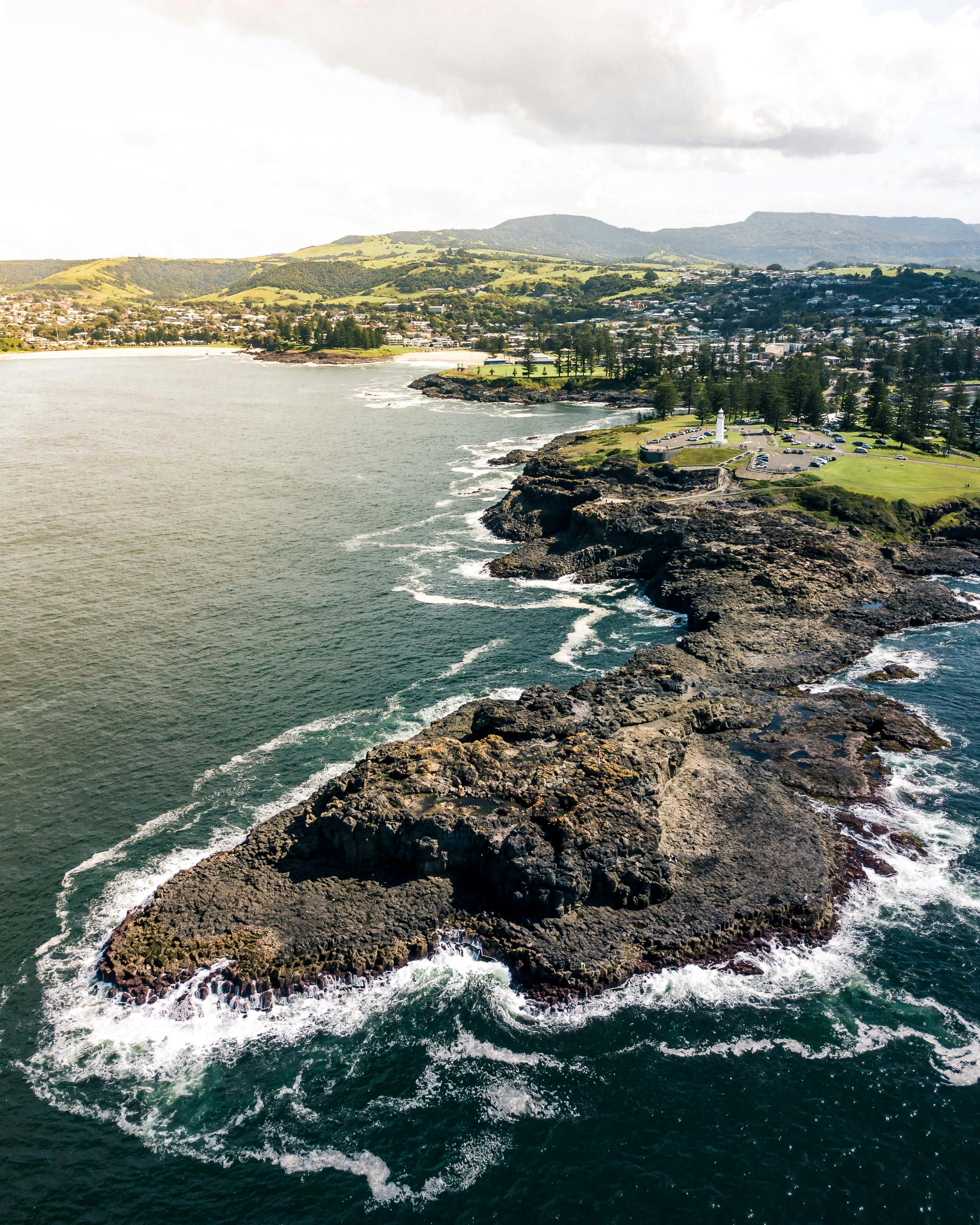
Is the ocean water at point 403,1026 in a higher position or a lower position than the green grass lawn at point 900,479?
lower

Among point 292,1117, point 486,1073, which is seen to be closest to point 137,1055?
point 292,1117

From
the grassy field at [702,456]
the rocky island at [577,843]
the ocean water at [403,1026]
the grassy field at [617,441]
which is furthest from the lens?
the grassy field at [617,441]

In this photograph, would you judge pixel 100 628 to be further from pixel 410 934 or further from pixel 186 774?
pixel 410 934

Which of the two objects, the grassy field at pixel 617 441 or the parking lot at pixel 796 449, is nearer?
the parking lot at pixel 796 449

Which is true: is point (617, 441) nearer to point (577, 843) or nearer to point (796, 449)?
point (796, 449)

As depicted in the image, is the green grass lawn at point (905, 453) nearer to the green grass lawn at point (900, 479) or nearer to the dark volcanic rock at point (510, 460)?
the green grass lawn at point (900, 479)

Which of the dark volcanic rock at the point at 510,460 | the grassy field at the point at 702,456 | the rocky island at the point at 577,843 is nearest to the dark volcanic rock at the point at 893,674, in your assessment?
the rocky island at the point at 577,843

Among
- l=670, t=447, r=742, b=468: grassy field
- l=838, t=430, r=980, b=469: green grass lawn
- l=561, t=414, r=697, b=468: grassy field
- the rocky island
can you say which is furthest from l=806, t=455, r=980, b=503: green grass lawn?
the rocky island
